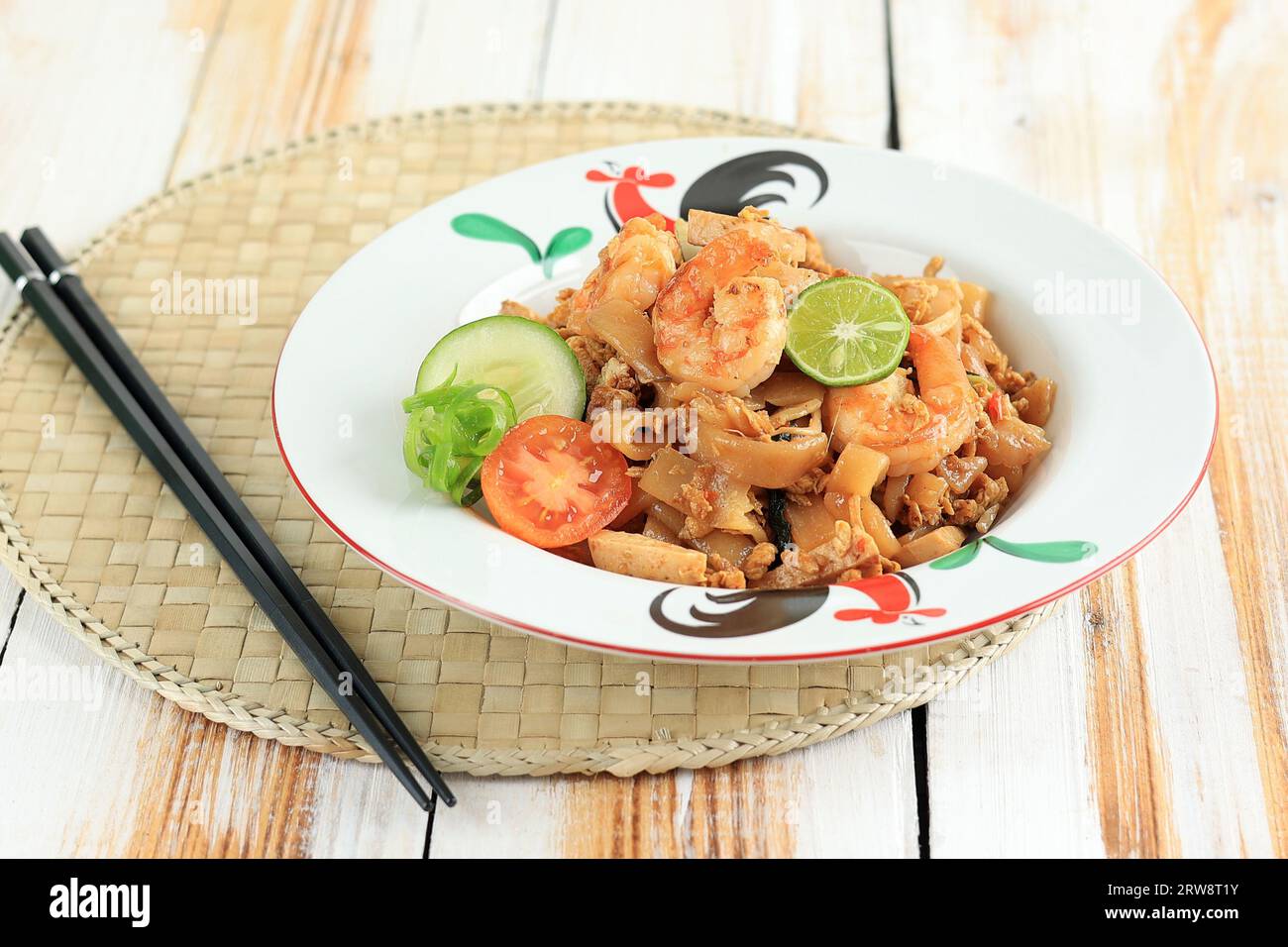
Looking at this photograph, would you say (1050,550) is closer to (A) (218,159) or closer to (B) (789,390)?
(B) (789,390)

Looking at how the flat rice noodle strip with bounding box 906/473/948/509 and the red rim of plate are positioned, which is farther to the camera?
the flat rice noodle strip with bounding box 906/473/948/509

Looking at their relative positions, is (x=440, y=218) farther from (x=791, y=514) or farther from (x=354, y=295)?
(x=791, y=514)

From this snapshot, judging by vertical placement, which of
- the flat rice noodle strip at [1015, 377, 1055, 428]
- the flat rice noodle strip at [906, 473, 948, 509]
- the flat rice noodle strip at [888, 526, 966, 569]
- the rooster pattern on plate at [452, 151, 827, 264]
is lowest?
the flat rice noodle strip at [888, 526, 966, 569]

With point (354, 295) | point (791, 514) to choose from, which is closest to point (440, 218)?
point (354, 295)

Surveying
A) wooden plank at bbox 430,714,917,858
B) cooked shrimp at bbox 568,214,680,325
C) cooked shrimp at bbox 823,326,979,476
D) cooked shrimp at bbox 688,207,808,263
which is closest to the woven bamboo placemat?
wooden plank at bbox 430,714,917,858

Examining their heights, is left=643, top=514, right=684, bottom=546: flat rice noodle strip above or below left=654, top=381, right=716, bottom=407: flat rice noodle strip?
below

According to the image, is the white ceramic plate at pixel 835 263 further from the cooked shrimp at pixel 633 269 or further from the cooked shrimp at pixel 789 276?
the cooked shrimp at pixel 789 276

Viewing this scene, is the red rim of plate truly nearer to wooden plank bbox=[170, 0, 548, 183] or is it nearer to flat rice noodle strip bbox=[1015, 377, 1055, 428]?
flat rice noodle strip bbox=[1015, 377, 1055, 428]
